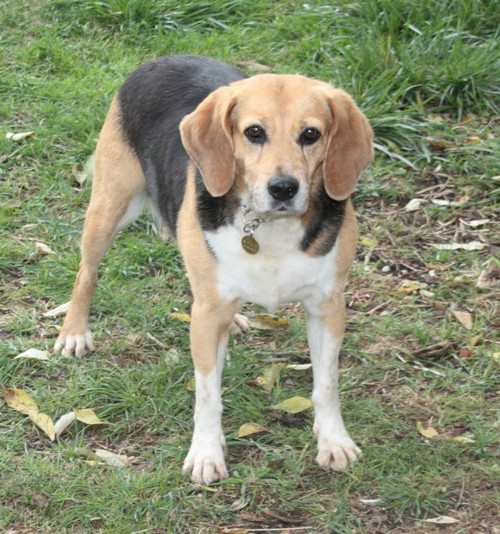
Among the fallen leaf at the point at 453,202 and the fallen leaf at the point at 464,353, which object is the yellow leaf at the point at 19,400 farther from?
the fallen leaf at the point at 453,202

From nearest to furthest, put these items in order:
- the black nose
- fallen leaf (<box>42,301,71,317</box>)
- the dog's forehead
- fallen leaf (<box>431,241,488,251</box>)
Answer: the black nose → the dog's forehead → fallen leaf (<box>42,301,71,317</box>) → fallen leaf (<box>431,241,488,251</box>)

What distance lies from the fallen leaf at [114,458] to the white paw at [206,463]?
0.24 meters

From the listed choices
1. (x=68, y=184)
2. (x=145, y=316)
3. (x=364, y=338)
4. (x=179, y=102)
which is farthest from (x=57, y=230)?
(x=364, y=338)

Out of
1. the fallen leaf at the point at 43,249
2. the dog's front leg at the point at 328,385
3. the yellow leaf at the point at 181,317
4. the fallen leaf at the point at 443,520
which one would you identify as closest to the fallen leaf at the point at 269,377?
the dog's front leg at the point at 328,385

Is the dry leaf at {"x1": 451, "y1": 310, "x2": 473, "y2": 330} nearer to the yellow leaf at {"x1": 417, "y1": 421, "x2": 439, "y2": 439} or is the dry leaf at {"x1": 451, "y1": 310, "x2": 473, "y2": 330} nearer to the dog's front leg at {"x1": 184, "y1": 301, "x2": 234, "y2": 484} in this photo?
the yellow leaf at {"x1": 417, "y1": 421, "x2": 439, "y2": 439}

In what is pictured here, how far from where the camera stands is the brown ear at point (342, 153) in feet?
13.2

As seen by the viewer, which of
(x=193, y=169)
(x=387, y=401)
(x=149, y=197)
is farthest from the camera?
(x=149, y=197)

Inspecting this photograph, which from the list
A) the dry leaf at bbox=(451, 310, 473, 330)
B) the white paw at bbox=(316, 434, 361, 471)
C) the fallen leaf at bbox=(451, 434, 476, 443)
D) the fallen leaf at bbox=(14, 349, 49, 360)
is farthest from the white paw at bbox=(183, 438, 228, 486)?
the dry leaf at bbox=(451, 310, 473, 330)

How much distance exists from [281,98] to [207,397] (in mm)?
1169

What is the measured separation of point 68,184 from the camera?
20.8ft

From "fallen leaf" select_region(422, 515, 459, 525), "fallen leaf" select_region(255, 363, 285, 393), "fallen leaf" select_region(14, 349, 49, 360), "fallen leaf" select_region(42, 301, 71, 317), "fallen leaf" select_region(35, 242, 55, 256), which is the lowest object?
"fallen leaf" select_region(42, 301, 71, 317)

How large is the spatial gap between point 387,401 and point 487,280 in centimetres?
110

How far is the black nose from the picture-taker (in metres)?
3.75

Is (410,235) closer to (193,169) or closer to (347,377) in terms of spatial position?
(347,377)
